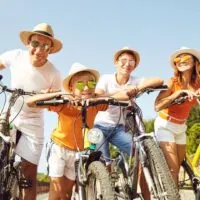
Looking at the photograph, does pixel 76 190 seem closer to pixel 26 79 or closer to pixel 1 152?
pixel 1 152

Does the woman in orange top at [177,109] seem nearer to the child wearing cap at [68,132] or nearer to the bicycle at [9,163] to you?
the child wearing cap at [68,132]

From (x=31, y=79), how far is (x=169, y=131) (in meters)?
2.05

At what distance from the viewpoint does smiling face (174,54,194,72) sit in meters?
6.03

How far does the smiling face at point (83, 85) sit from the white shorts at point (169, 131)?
1400mm

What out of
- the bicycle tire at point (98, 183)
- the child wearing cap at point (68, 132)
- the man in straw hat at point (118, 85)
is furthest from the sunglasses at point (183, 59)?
the bicycle tire at point (98, 183)

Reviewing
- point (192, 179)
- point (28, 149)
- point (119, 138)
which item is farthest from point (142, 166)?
point (28, 149)

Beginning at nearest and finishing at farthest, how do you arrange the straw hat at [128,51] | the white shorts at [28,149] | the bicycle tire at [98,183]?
the bicycle tire at [98,183]
the white shorts at [28,149]
the straw hat at [128,51]

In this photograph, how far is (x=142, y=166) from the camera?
4996mm

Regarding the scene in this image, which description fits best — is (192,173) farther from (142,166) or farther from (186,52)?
(186,52)

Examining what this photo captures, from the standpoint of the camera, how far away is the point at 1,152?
17.1 ft

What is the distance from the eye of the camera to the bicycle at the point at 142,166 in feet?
15.2

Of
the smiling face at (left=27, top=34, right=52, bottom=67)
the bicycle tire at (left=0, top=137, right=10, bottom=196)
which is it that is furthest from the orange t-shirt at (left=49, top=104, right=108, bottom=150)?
the smiling face at (left=27, top=34, right=52, bottom=67)

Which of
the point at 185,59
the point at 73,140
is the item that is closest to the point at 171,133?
the point at 185,59

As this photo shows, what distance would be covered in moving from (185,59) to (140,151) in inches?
64.8
